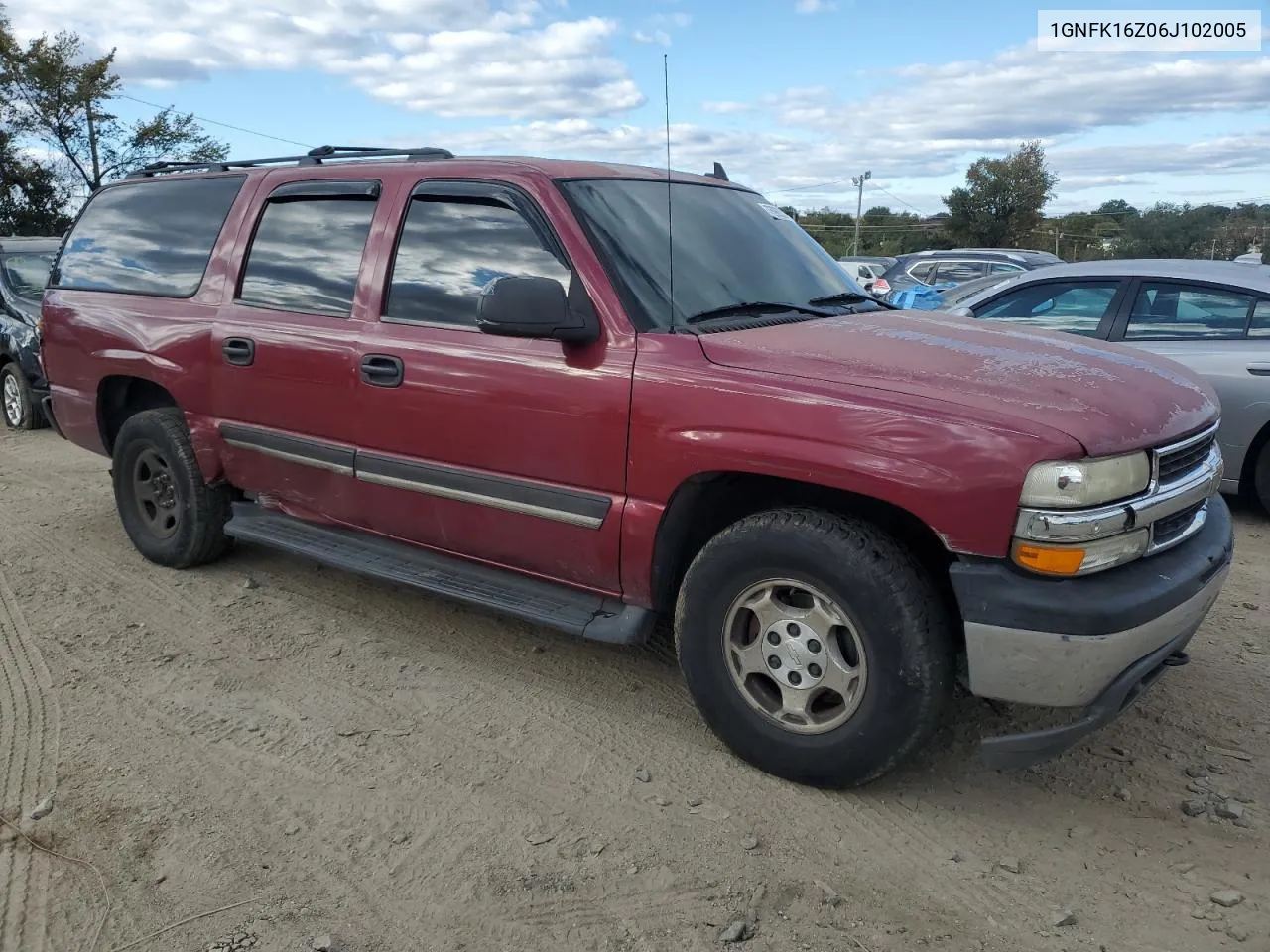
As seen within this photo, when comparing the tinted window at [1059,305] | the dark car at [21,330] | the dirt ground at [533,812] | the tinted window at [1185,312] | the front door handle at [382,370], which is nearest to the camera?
the dirt ground at [533,812]

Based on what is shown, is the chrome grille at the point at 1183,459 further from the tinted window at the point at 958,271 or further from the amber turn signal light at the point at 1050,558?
the tinted window at the point at 958,271

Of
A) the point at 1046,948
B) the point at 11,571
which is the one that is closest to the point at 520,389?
the point at 1046,948

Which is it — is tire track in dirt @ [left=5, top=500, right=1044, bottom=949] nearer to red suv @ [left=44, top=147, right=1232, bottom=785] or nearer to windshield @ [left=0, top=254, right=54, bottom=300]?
red suv @ [left=44, top=147, right=1232, bottom=785]

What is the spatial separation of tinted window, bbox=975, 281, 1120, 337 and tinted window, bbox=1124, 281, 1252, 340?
0.66 ft

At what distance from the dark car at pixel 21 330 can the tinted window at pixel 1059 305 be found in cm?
789

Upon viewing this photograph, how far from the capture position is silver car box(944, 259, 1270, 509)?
5887mm

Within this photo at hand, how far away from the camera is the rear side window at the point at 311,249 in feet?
13.5

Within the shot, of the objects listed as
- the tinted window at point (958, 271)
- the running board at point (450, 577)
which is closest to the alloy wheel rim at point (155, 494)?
the running board at point (450, 577)

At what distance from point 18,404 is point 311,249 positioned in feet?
21.9

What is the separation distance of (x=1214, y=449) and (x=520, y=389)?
234 cm

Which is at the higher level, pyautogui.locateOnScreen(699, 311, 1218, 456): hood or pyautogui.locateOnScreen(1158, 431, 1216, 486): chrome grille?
pyautogui.locateOnScreen(699, 311, 1218, 456): hood

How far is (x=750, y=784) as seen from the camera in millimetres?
3219

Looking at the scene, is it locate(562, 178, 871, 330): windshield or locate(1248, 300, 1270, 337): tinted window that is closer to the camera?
locate(562, 178, 871, 330): windshield

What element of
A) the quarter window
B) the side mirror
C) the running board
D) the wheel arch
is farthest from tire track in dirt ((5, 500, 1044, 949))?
the quarter window
